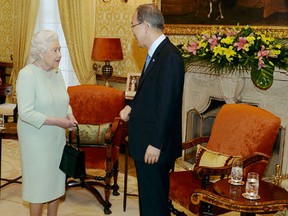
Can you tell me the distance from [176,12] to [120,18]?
1.20 m

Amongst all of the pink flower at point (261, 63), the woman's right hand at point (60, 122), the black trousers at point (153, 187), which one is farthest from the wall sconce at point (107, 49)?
the black trousers at point (153, 187)

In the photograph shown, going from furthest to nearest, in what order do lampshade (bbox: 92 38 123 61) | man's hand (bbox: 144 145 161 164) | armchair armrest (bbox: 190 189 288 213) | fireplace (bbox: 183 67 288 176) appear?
lampshade (bbox: 92 38 123 61)
fireplace (bbox: 183 67 288 176)
man's hand (bbox: 144 145 161 164)
armchair armrest (bbox: 190 189 288 213)

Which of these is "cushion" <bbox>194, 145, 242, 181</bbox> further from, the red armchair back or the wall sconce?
the wall sconce

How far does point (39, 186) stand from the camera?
3.15 m

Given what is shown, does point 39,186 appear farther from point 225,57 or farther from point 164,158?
point 225,57

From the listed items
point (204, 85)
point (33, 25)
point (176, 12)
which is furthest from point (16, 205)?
point (33, 25)

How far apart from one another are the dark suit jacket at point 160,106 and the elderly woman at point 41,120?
2.18 ft

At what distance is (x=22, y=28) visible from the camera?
303 inches

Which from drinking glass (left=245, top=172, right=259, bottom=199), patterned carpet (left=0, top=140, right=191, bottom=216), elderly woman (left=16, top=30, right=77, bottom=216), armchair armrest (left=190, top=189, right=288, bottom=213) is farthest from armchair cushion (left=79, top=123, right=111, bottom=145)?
drinking glass (left=245, top=172, right=259, bottom=199)

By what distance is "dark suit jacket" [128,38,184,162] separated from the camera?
2.63 meters

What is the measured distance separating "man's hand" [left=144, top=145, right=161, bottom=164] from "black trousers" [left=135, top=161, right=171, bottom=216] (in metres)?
0.09

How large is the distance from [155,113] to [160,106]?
0.25ft

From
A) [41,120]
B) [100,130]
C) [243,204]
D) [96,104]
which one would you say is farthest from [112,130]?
[243,204]

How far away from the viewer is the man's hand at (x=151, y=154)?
2.69 metres
